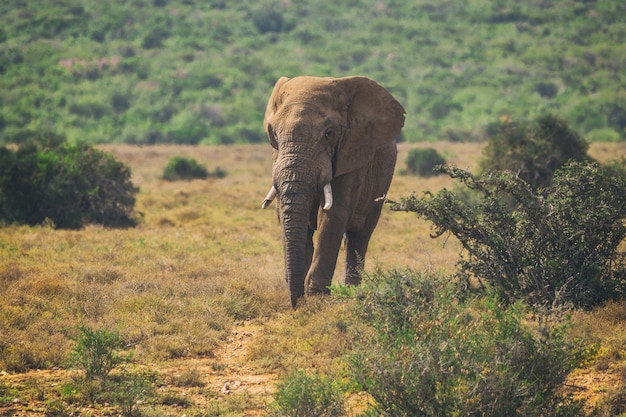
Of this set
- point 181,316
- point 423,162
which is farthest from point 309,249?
point 423,162

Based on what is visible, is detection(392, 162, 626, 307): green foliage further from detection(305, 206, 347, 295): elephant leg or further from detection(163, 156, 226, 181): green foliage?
detection(163, 156, 226, 181): green foliage

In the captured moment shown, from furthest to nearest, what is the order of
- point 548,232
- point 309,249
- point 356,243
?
1. point 356,243
2. point 309,249
3. point 548,232

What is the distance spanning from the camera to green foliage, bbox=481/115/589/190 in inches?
850

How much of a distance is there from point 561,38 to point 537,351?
8018 centimetres

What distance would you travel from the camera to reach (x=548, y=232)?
32.5ft

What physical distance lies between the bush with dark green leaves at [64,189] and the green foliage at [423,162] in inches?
536

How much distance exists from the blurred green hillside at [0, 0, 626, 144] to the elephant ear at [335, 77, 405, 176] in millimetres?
35942

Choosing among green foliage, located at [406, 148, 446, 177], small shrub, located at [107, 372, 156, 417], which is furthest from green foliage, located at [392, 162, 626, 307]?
green foliage, located at [406, 148, 446, 177]

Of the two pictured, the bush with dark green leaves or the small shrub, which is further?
the bush with dark green leaves

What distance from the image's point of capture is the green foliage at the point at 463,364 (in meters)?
6.62

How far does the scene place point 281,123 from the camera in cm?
1079

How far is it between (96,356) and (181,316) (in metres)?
2.47

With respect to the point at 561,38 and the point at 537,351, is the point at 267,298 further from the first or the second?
the point at 561,38

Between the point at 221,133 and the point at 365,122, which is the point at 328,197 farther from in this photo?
the point at 221,133
